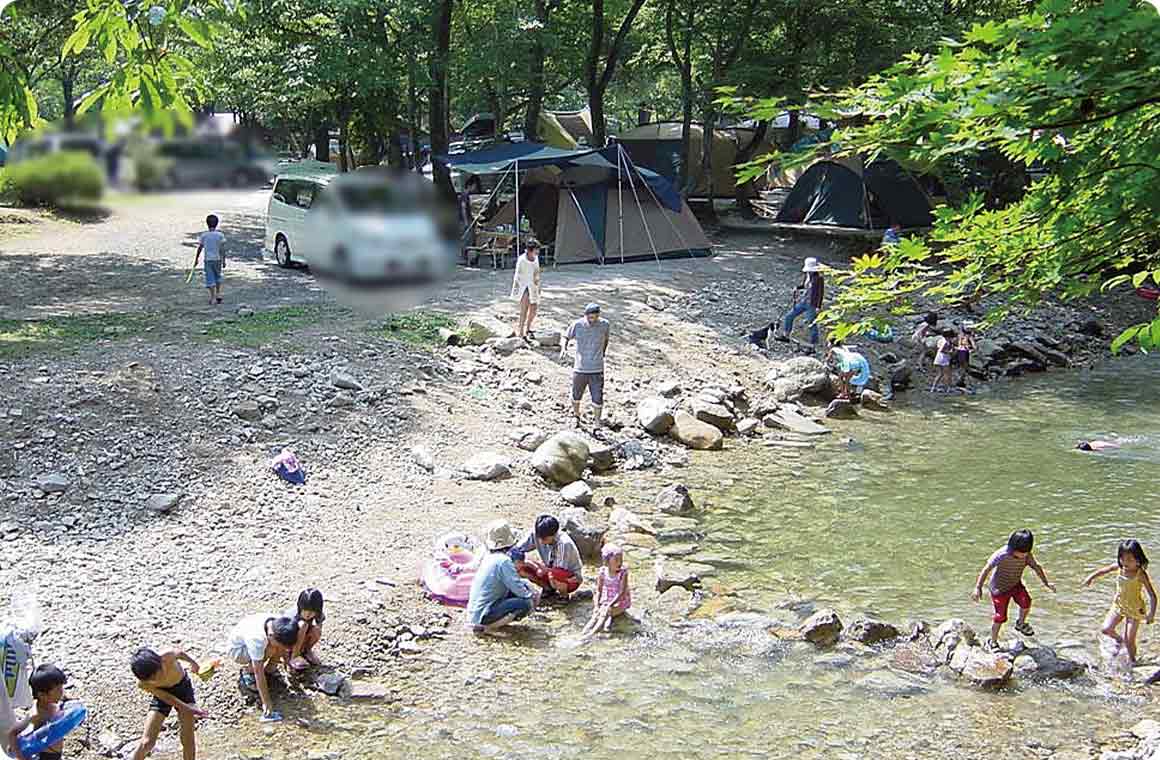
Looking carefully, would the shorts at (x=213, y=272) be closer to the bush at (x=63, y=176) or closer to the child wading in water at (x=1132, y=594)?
the child wading in water at (x=1132, y=594)

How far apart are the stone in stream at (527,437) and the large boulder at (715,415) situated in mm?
2442

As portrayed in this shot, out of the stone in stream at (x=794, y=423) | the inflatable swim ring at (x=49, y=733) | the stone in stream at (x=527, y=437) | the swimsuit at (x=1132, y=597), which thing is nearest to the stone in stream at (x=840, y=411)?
the stone in stream at (x=794, y=423)

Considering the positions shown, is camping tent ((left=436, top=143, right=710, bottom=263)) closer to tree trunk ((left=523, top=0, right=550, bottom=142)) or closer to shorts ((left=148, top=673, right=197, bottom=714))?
tree trunk ((left=523, top=0, right=550, bottom=142))

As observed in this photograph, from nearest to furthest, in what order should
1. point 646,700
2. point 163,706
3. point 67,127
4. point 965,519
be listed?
point 67,127 → point 163,706 → point 646,700 → point 965,519

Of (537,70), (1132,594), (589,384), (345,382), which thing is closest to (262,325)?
(345,382)

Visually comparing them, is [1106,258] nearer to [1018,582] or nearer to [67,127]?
[67,127]

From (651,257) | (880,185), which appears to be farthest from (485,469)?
(880,185)

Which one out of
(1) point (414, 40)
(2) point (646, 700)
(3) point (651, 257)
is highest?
(1) point (414, 40)

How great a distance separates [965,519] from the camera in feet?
38.4

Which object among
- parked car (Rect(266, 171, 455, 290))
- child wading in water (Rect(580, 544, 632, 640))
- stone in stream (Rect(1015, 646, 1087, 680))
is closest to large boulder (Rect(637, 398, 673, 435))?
child wading in water (Rect(580, 544, 632, 640))

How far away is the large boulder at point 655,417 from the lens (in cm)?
1400

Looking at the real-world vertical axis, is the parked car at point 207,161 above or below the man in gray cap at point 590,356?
above

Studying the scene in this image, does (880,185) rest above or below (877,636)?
above

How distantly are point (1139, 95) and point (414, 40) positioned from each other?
744 inches
